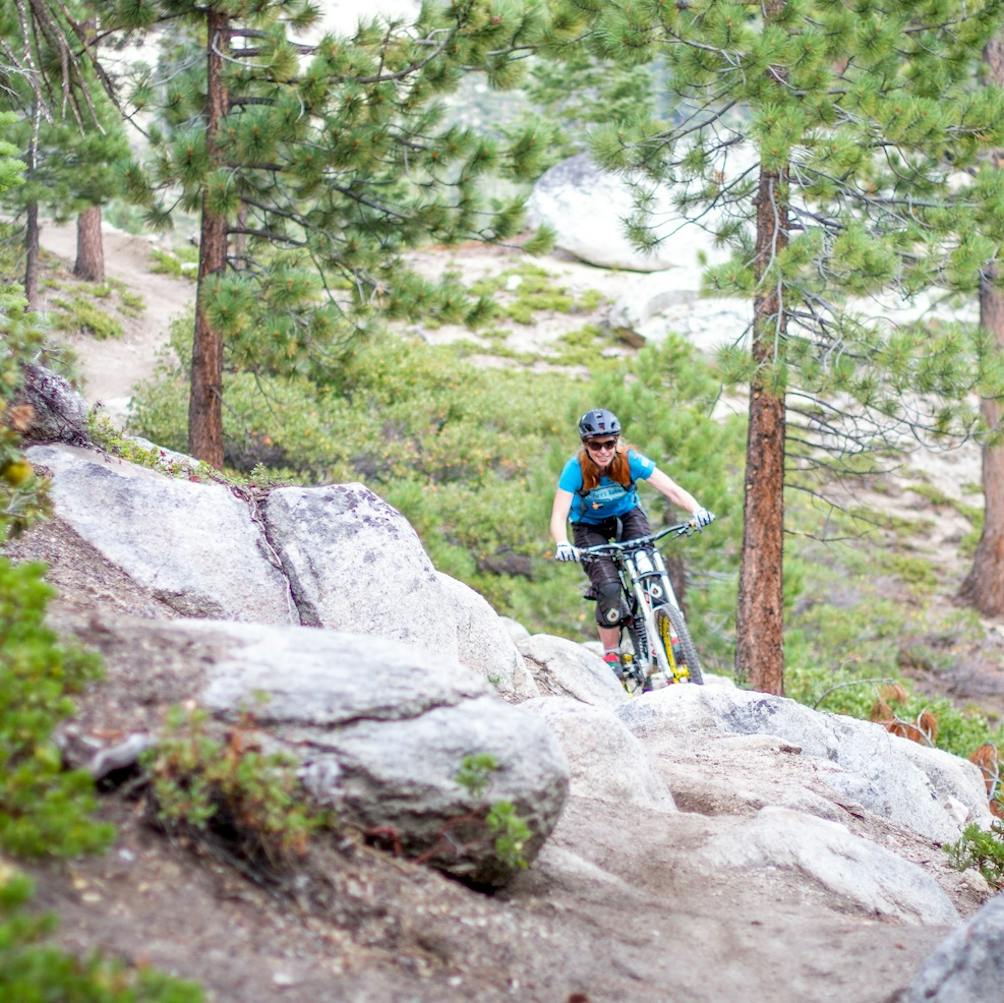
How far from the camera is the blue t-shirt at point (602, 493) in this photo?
25.1ft

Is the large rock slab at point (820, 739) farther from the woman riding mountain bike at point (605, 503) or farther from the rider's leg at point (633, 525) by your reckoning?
the rider's leg at point (633, 525)

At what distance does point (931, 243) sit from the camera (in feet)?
28.5

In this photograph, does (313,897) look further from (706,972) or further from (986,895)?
(986,895)

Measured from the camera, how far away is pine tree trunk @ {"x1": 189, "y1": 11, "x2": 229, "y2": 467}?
989 cm

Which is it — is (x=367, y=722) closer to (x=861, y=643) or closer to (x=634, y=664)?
(x=634, y=664)

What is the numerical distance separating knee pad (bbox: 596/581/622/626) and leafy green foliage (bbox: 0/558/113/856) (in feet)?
16.2

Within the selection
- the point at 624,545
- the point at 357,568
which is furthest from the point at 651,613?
the point at 357,568

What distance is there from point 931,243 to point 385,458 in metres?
9.85

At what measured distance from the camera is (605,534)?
8.10 m

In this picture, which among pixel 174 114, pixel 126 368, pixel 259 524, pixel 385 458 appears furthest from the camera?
pixel 126 368

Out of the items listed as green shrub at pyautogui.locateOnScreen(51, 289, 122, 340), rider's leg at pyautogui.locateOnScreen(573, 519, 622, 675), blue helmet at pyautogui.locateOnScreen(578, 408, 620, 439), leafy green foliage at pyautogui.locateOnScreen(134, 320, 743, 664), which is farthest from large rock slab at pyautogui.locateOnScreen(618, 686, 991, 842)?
green shrub at pyautogui.locateOnScreen(51, 289, 122, 340)

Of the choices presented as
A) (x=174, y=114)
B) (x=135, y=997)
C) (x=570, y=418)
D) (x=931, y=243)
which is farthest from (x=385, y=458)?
(x=135, y=997)

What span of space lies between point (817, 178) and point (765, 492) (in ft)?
8.59

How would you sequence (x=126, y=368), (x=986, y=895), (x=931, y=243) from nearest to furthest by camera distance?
1. (x=986, y=895)
2. (x=931, y=243)
3. (x=126, y=368)
